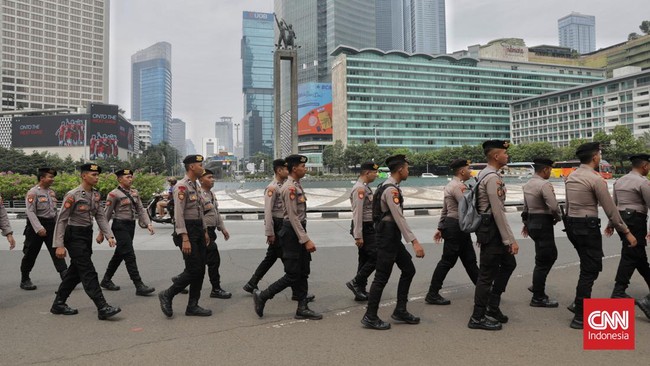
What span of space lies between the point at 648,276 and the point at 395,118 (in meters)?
105

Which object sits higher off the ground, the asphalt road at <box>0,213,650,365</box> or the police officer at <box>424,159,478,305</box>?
the police officer at <box>424,159,478,305</box>

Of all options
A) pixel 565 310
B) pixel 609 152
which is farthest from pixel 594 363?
pixel 609 152

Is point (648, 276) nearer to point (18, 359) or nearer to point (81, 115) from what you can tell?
point (18, 359)

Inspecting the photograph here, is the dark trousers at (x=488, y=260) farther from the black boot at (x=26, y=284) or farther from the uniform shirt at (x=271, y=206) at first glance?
the black boot at (x=26, y=284)

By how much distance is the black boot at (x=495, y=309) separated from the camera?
14.7ft

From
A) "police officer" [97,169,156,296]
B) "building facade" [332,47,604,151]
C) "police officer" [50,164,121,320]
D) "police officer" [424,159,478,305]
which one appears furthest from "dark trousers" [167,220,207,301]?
"building facade" [332,47,604,151]

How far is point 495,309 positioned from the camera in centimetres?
449

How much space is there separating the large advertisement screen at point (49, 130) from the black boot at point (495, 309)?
11532 centimetres

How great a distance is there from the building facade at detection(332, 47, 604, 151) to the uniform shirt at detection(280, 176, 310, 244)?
101013 millimetres

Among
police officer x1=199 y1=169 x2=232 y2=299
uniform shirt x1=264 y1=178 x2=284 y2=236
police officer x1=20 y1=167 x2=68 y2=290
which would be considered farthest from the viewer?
police officer x1=20 y1=167 x2=68 y2=290

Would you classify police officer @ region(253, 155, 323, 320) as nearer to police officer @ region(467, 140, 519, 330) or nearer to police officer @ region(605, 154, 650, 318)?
police officer @ region(467, 140, 519, 330)

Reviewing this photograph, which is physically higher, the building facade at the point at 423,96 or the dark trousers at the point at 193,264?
the building facade at the point at 423,96

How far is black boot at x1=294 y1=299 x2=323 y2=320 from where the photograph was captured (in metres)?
4.75

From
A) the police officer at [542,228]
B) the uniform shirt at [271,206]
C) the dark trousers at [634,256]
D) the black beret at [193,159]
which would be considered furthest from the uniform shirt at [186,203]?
the dark trousers at [634,256]
